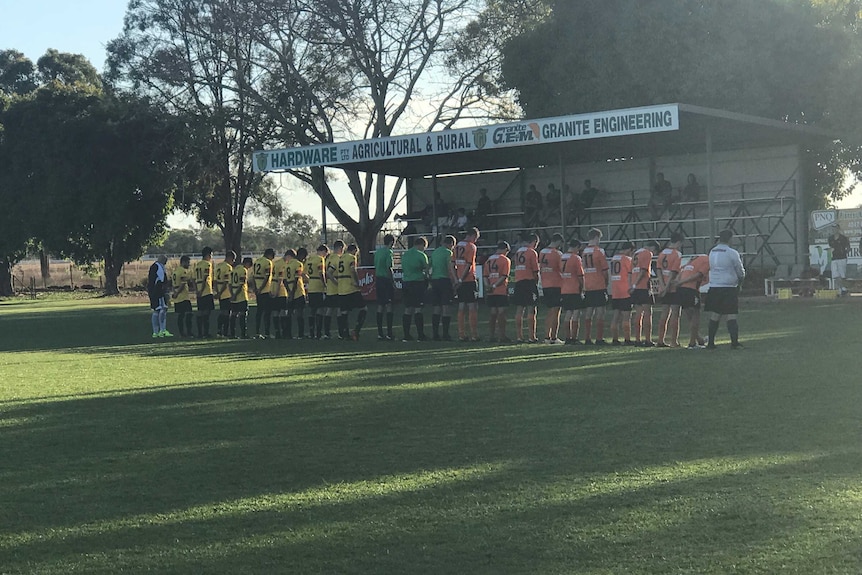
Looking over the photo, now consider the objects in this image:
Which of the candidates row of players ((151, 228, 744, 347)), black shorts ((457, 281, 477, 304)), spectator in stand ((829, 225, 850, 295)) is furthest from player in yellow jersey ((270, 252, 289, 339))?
spectator in stand ((829, 225, 850, 295))

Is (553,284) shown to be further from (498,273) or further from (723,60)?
(723,60)

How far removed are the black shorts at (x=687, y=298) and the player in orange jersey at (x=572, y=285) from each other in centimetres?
192

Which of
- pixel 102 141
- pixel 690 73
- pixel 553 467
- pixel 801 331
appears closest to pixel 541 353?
pixel 801 331

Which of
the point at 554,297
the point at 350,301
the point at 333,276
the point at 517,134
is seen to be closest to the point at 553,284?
the point at 554,297

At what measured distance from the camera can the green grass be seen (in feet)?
19.0

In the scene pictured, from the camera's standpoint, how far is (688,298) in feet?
55.4

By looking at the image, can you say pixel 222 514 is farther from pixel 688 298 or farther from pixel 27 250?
pixel 27 250

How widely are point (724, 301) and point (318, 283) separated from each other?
8883mm

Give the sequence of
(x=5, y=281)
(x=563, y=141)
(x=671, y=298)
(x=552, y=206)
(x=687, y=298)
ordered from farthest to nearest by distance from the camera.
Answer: (x=5, y=281) < (x=552, y=206) < (x=563, y=141) < (x=671, y=298) < (x=687, y=298)

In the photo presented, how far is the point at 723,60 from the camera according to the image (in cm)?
3269

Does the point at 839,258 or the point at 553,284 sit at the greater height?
the point at 839,258

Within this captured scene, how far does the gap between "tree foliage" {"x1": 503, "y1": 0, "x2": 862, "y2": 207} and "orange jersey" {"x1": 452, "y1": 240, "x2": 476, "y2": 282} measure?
638 inches

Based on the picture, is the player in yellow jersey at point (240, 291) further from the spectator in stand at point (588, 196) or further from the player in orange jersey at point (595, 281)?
the spectator in stand at point (588, 196)

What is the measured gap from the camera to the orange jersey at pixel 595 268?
18.0 m
